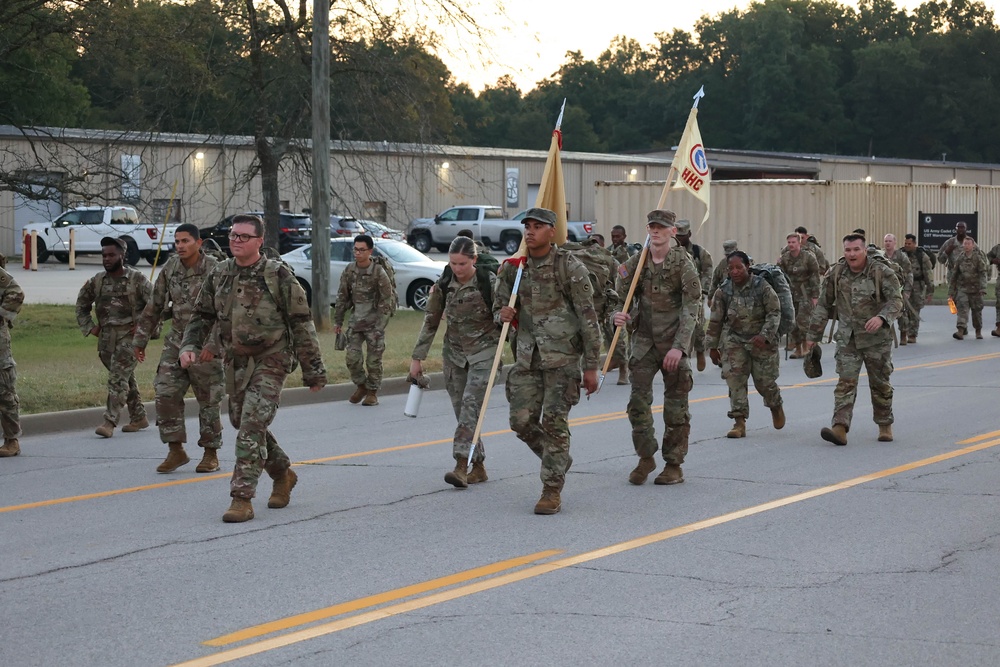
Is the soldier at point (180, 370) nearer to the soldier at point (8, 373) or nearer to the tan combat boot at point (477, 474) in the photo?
the soldier at point (8, 373)

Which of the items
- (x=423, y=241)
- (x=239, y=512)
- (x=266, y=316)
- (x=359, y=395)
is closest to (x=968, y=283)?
(x=359, y=395)

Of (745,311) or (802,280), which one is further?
(802,280)

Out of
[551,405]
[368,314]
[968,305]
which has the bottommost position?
[968,305]

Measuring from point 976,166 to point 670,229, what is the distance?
65.9 m

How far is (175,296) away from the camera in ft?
35.4

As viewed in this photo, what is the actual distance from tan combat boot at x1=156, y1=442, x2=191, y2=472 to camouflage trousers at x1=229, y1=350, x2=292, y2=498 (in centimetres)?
197

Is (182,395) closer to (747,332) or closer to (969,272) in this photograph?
(747,332)

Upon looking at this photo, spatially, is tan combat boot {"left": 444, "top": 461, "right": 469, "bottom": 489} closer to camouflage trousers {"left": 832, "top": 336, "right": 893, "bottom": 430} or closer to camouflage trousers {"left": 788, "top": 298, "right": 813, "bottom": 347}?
camouflage trousers {"left": 832, "top": 336, "right": 893, "bottom": 430}

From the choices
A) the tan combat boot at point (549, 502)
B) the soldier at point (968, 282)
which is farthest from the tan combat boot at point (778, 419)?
the soldier at point (968, 282)

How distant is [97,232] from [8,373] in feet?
109

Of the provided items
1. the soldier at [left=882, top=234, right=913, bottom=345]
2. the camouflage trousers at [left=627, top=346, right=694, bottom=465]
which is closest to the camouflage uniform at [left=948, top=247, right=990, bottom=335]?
the soldier at [left=882, top=234, right=913, bottom=345]

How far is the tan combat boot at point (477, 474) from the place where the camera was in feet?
31.9

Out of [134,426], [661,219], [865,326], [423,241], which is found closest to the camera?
[661,219]

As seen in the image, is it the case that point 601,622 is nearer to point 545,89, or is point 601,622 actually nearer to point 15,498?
point 15,498
